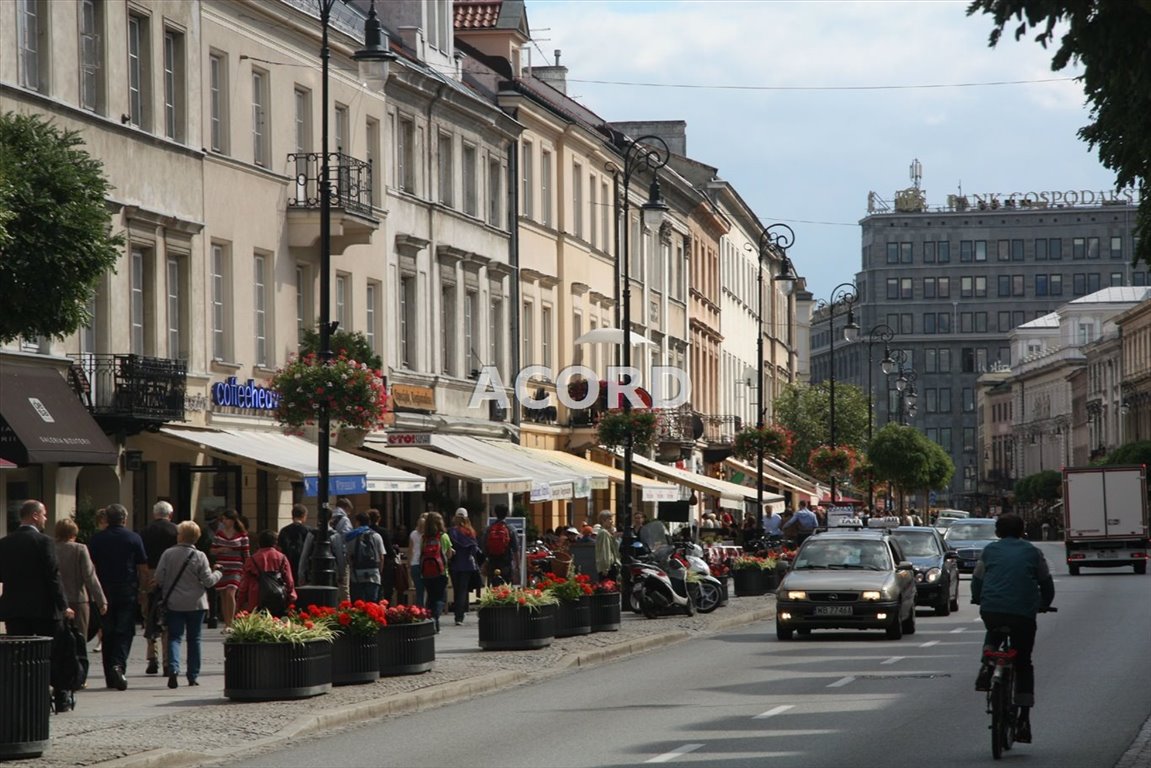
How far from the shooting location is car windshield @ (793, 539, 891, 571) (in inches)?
1224

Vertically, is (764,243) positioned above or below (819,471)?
above

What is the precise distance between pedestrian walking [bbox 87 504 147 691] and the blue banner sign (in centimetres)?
1056

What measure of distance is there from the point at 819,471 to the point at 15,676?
213 feet

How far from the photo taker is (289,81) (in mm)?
39531

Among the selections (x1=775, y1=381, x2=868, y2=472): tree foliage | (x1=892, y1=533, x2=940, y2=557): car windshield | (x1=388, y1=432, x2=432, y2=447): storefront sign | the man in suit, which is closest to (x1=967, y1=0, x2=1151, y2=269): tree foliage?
the man in suit

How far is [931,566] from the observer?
37.3 m

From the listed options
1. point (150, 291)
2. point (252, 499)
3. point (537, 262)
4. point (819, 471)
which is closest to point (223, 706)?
point (150, 291)

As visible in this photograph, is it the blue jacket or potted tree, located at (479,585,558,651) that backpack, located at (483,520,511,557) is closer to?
potted tree, located at (479,585,558,651)

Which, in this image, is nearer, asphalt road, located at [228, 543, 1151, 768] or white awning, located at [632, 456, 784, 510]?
asphalt road, located at [228, 543, 1151, 768]

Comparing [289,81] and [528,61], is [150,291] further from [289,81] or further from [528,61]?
[528,61]

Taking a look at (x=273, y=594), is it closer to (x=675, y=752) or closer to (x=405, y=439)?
(x=675, y=752)

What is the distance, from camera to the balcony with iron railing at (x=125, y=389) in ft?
99.8

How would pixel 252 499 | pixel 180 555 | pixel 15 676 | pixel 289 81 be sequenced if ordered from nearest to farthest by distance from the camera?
pixel 15 676
pixel 180 555
pixel 252 499
pixel 289 81

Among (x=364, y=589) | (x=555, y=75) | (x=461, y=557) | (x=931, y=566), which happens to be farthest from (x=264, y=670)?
(x=555, y=75)
